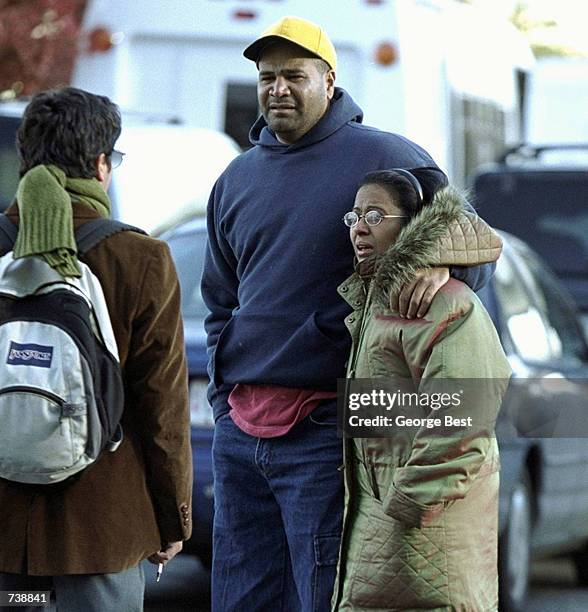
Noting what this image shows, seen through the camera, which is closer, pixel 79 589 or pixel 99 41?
pixel 79 589

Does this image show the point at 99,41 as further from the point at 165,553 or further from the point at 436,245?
the point at 436,245

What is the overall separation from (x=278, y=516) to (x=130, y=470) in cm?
56

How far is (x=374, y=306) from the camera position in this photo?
3943 mm

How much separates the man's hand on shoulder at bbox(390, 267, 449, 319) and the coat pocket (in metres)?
0.43

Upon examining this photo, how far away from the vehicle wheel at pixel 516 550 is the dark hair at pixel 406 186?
3439 millimetres

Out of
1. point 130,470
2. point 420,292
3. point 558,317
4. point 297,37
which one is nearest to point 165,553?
point 130,470

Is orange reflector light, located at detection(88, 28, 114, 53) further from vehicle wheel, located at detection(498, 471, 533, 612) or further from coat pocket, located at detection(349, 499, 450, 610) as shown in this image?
coat pocket, located at detection(349, 499, 450, 610)

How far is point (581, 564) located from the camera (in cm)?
895

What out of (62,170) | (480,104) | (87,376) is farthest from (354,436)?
(480,104)

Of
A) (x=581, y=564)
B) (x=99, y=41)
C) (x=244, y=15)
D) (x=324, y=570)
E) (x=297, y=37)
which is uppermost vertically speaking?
(x=244, y=15)

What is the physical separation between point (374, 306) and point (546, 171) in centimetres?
760

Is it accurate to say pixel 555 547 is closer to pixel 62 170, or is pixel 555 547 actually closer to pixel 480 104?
pixel 62 170

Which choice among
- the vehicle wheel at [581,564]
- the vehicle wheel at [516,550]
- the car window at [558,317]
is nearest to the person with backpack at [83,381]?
the vehicle wheel at [516,550]

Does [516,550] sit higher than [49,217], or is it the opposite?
[49,217]
